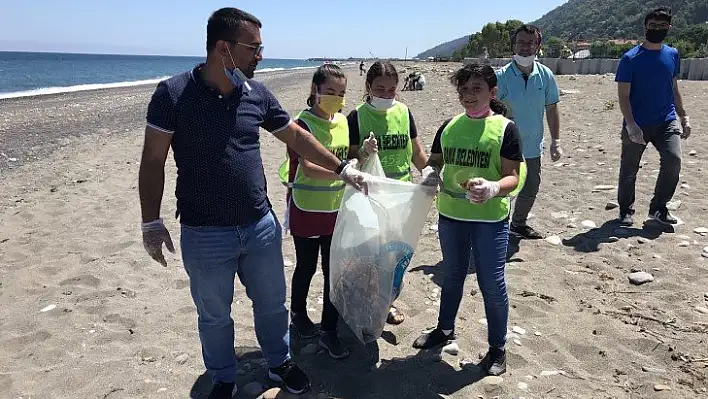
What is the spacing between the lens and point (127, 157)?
1062 cm

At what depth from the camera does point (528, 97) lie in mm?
5133

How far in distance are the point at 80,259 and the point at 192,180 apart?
3261mm

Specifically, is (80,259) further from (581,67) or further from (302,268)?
(581,67)

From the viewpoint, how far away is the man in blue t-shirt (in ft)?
18.0

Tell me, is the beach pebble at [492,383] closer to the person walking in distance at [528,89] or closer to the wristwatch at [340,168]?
the wristwatch at [340,168]

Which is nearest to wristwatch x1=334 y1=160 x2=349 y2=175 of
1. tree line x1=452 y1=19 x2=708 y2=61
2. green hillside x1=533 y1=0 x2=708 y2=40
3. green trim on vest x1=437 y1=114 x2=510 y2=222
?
green trim on vest x1=437 y1=114 x2=510 y2=222

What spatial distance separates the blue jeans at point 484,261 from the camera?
316 centimetres

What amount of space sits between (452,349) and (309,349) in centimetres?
96

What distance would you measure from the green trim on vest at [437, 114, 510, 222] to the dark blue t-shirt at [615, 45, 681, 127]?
3191 millimetres

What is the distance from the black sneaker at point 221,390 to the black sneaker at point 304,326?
2.68ft

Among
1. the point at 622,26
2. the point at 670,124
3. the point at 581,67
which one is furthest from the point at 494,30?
the point at 670,124

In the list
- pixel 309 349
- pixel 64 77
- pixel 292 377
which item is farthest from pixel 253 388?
pixel 64 77

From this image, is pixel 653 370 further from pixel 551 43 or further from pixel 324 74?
pixel 551 43

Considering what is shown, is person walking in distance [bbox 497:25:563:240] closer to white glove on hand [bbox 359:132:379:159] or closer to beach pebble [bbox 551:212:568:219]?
beach pebble [bbox 551:212:568:219]
